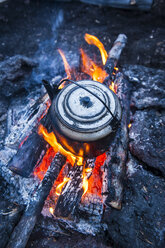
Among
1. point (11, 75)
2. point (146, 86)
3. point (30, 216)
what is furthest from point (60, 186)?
point (146, 86)

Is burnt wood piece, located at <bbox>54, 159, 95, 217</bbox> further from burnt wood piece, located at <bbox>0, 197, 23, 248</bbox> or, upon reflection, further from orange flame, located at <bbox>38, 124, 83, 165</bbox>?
burnt wood piece, located at <bbox>0, 197, 23, 248</bbox>

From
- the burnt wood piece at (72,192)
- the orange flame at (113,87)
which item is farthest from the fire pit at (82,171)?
the orange flame at (113,87)

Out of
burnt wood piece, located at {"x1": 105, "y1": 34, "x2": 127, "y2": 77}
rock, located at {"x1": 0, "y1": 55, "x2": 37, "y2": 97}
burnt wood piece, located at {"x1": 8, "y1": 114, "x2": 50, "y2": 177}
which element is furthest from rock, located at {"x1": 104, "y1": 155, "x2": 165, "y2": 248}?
rock, located at {"x1": 0, "y1": 55, "x2": 37, "y2": 97}

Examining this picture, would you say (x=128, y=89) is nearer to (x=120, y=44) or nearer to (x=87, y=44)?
(x=120, y=44)

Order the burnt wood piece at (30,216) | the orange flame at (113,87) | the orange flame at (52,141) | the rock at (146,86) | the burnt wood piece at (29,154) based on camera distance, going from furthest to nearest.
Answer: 1. the rock at (146,86)
2. the orange flame at (113,87)
3. the orange flame at (52,141)
4. the burnt wood piece at (29,154)
5. the burnt wood piece at (30,216)

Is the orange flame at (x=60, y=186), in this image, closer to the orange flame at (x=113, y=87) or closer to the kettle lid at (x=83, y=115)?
the kettle lid at (x=83, y=115)

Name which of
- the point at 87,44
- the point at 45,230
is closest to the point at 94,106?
the point at 45,230
